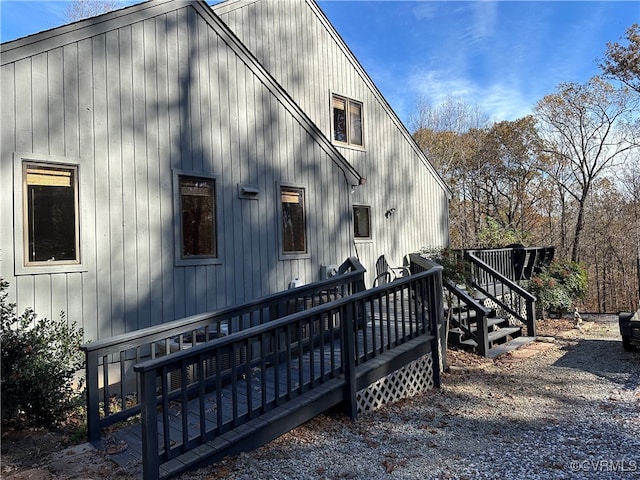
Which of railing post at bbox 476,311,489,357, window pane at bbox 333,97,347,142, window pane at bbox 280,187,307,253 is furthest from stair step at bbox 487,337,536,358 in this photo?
window pane at bbox 333,97,347,142

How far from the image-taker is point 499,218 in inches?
870

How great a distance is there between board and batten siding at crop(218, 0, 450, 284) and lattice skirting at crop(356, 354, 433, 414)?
420 cm

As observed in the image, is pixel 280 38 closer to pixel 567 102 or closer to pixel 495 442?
pixel 495 442

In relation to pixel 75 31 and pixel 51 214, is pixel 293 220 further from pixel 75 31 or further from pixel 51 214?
pixel 75 31

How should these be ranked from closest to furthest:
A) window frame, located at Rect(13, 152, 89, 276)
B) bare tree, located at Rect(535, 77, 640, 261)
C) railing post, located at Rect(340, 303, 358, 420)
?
railing post, located at Rect(340, 303, 358, 420) < window frame, located at Rect(13, 152, 89, 276) < bare tree, located at Rect(535, 77, 640, 261)

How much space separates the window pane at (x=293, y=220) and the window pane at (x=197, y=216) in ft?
4.42

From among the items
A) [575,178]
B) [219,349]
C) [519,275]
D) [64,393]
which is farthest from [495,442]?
[575,178]

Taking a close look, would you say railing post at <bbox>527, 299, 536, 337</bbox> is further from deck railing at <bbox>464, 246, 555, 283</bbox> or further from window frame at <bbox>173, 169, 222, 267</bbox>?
window frame at <bbox>173, 169, 222, 267</bbox>

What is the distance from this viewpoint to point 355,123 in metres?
10.1

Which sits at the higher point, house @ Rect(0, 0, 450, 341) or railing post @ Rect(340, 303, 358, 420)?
house @ Rect(0, 0, 450, 341)

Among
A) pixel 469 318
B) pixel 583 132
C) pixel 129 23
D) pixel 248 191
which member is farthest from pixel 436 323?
pixel 583 132

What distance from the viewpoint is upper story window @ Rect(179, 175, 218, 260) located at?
5.54m

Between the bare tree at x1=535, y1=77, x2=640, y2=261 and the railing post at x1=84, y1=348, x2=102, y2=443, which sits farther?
the bare tree at x1=535, y1=77, x2=640, y2=261

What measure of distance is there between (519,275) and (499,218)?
1260 cm
